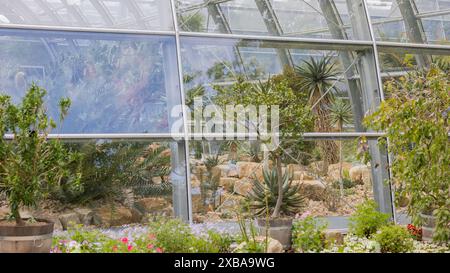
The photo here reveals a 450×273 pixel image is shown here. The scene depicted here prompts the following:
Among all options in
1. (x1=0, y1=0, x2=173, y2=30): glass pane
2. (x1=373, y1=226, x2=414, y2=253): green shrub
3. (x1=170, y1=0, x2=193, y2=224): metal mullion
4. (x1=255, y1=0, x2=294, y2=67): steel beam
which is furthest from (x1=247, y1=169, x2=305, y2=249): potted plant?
(x1=0, y1=0, x2=173, y2=30): glass pane

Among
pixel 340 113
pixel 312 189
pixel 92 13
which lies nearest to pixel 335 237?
pixel 312 189

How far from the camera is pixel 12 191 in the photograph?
4.15 m

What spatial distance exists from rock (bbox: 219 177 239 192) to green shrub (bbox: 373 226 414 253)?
1431 millimetres

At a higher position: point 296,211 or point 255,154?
point 255,154

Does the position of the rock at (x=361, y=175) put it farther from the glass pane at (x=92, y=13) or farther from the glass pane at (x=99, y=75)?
the glass pane at (x=92, y=13)

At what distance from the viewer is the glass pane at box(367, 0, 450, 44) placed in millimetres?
6559

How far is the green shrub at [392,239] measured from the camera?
15.8 ft

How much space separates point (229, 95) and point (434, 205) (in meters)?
2.02

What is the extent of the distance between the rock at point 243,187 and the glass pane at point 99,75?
845 mm

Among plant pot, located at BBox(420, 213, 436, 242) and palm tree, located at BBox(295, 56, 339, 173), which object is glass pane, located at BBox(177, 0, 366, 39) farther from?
plant pot, located at BBox(420, 213, 436, 242)

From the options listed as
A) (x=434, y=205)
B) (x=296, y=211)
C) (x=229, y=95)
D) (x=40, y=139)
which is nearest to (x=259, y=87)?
(x=229, y=95)

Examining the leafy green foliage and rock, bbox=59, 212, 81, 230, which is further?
the leafy green foliage

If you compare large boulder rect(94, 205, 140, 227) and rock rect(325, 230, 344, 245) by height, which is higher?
large boulder rect(94, 205, 140, 227)
